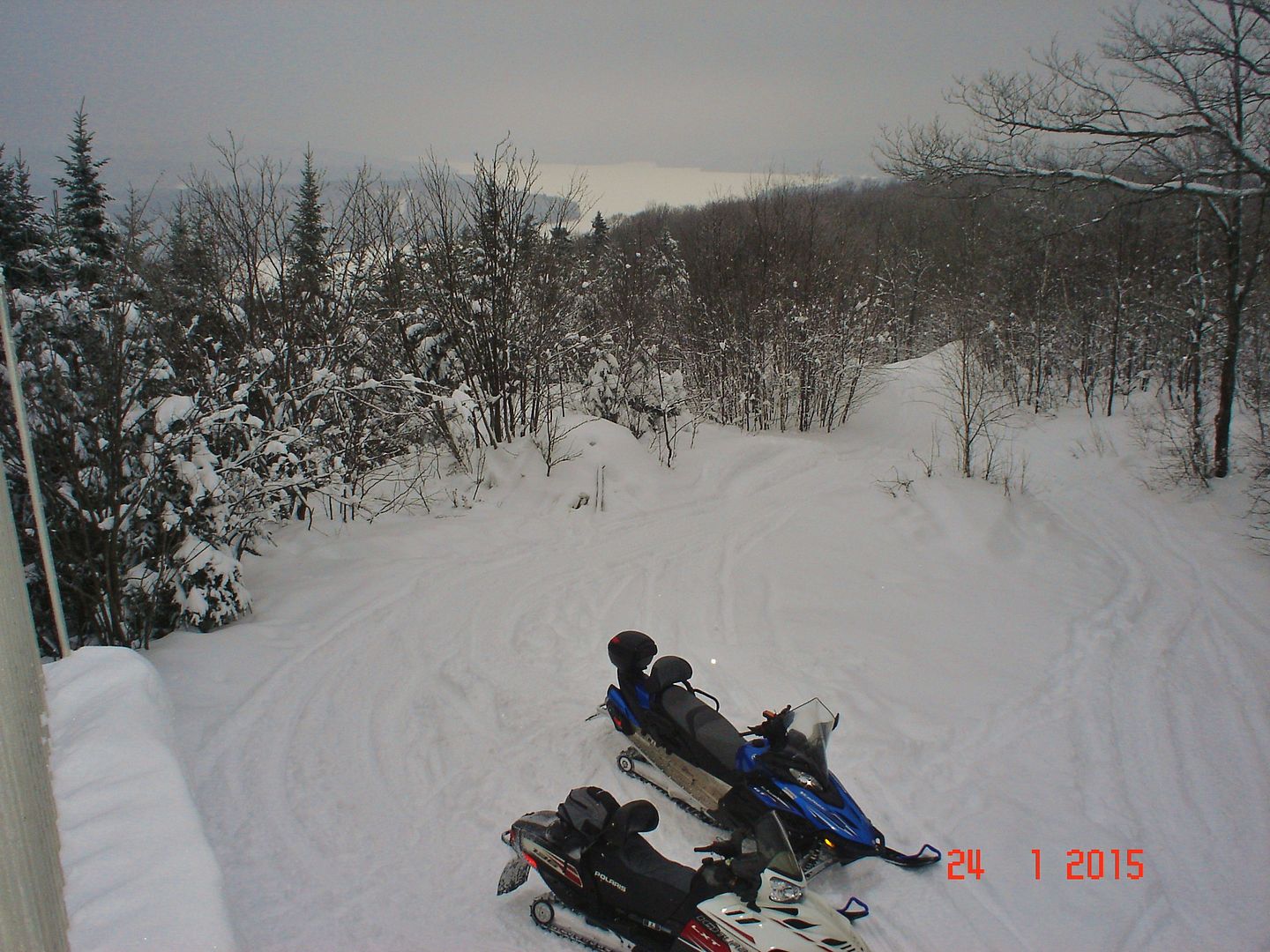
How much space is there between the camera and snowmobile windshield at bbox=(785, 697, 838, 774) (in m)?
3.78

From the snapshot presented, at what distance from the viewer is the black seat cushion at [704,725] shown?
4012 mm

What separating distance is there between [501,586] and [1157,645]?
6.55m

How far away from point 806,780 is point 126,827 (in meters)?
3.12

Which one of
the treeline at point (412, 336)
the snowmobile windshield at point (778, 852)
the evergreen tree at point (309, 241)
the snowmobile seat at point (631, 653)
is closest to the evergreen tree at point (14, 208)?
the treeline at point (412, 336)

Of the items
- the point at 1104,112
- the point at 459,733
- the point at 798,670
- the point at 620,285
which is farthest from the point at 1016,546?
the point at 620,285

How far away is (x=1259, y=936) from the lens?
3.43m

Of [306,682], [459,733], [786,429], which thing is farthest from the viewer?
[786,429]

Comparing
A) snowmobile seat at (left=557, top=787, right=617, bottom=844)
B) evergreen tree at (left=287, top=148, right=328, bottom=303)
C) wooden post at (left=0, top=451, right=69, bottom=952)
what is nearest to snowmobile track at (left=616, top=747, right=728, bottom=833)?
snowmobile seat at (left=557, top=787, right=617, bottom=844)

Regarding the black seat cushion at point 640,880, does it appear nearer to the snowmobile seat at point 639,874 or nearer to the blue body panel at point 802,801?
the snowmobile seat at point 639,874

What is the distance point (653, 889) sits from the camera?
3.09 metres

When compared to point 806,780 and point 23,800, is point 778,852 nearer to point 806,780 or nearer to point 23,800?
point 806,780

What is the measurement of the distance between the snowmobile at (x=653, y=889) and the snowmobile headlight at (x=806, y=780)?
54cm

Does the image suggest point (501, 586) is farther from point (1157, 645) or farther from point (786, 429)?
point (786, 429)

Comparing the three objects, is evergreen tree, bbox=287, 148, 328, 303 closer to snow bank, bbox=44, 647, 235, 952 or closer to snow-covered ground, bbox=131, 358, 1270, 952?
snow-covered ground, bbox=131, 358, 1270, 952
